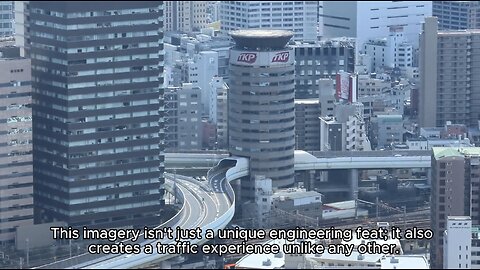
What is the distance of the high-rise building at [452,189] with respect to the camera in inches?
2564

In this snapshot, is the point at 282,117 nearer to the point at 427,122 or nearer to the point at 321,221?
the point at 321,221

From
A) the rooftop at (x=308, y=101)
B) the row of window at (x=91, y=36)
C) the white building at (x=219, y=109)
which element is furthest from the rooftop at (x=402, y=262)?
the white building at (x=219, y=109)

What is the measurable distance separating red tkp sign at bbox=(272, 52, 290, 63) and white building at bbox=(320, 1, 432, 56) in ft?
106

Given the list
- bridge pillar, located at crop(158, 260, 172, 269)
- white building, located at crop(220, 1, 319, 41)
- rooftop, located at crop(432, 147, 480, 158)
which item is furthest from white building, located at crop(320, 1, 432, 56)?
bridge pillar, located at crop(158, 260, 172, 269)

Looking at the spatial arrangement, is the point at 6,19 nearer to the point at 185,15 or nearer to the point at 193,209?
the point at 185,15

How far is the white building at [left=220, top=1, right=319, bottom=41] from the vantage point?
10988 cm

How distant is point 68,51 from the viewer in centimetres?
6450

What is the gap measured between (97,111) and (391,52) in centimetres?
4100

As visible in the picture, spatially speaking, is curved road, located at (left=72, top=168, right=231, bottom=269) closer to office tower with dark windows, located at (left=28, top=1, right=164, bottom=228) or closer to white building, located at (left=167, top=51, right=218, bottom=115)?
office tower with dark windows, located at (left=28, top=1, right=164, bottom=228)

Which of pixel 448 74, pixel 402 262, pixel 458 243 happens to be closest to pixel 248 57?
pixel 448 74

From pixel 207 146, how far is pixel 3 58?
20.8 metres

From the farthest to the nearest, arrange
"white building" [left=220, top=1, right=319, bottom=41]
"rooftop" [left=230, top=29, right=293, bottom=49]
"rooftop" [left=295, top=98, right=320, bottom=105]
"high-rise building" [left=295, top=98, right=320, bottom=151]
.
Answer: "white building" [left=220, top=1, right=319, bottom=41] < "rooftop" [left=295, top=98, right=320, bottom=105] < "high-rise building" [left=295, top=98, right=320, bottom=151] < "rooftop" [left=230, top=29, right=293, bottom=49]

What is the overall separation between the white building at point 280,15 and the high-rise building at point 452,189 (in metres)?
43.3

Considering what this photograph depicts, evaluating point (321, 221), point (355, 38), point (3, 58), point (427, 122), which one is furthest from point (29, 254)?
point (355, 38)
